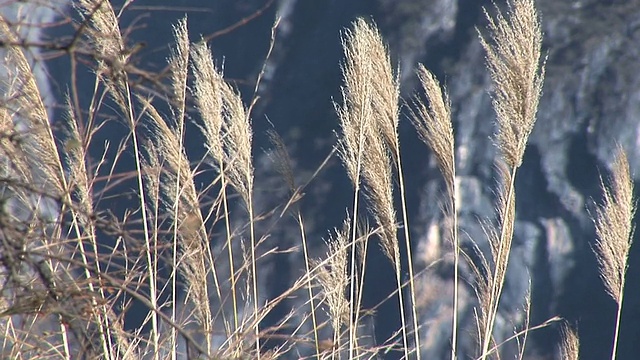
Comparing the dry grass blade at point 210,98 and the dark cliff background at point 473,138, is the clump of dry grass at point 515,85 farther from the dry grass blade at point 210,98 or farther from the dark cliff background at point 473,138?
the dark cliff background at point 473,138

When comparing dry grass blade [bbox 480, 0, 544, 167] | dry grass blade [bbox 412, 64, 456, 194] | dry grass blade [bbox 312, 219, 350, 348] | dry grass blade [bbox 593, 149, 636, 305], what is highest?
dry grass blade [bbox 480, 0, 544, 167]

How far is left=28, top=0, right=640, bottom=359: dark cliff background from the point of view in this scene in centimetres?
334

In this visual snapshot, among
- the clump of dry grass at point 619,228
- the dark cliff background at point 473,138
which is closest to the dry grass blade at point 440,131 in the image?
the clump of dry grass at point 619,228

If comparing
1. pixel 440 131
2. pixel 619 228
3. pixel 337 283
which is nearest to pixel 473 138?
pixel 619 228

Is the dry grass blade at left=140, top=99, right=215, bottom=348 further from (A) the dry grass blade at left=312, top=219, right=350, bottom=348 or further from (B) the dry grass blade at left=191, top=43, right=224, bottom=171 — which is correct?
(A) the dry grass blade at left=312, top=219, right=350, bottom=348

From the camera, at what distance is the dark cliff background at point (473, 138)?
3.34m

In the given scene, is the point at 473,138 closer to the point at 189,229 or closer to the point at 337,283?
the point at 337,283

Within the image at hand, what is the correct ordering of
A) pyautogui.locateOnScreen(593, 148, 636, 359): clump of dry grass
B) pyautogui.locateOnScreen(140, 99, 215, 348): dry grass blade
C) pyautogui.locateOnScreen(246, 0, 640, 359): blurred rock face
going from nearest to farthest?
1. pyautogui.locateOnScreen(140, 99, 215, 348): dry grass blade
2. pyautogui.locateOnScreen(593, 148, 636, 359): clump of dry grass
3. pyautogui.locateOnScreen(246, 0, 640, 359): blurred rock face

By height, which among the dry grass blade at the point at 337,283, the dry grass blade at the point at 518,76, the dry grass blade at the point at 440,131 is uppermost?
the dry grass blade at the point at 518,76

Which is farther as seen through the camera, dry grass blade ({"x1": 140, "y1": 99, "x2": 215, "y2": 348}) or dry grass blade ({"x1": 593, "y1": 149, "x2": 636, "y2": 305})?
dry grass blade ({"x1": 593, "y1": 149, "x2": 636, "y2": 305})

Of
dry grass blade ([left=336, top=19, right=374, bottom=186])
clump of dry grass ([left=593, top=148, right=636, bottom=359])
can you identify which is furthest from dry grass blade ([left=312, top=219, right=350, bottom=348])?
clump of dry grass ([left=593, top=148, right=636, bottom=359])

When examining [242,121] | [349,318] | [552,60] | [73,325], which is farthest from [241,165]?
[552,60]

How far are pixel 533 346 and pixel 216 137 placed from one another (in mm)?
1678

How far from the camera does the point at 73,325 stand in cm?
120
